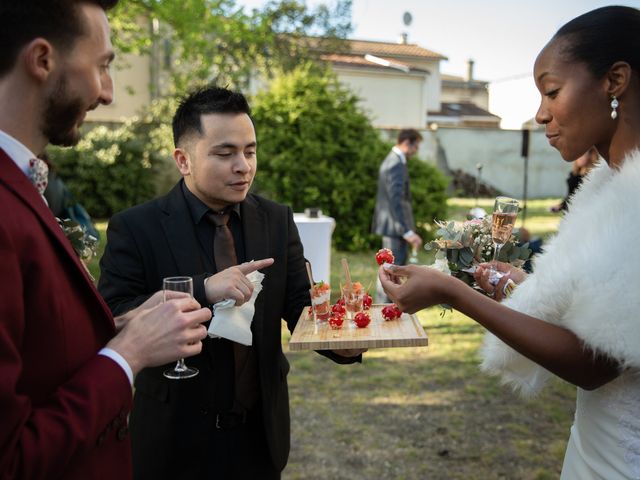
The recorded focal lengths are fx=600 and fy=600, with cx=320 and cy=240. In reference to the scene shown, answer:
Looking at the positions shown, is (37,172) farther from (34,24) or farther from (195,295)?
(195,295)

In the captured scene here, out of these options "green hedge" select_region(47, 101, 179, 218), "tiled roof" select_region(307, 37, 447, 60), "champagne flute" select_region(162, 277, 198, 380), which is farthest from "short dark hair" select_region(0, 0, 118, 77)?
"tiled roof" select_region(307, 37, 447, 60)

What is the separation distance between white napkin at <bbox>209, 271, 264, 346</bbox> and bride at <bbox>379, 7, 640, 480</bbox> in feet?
2.08

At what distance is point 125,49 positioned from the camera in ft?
45.7

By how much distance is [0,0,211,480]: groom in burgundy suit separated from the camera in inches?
49.8

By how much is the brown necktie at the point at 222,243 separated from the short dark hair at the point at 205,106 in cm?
39

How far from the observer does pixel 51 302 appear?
4.50ft

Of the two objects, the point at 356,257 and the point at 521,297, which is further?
the point at 356,257

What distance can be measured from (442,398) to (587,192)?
13.6ft

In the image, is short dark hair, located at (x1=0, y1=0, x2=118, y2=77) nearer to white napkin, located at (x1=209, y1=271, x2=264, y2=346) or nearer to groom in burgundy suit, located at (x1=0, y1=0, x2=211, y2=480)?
groom in burgundy suit, located at (x1=0, y1=0, x2=211, y2=480)

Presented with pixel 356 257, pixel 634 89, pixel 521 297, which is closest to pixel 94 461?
pixel 521 297

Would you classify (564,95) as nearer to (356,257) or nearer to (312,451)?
(312,451)

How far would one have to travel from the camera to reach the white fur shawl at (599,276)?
5.14ft

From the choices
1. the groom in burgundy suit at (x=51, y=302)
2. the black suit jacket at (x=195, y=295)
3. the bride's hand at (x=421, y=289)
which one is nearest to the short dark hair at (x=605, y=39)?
the bride's hand at (x=421, y=289)

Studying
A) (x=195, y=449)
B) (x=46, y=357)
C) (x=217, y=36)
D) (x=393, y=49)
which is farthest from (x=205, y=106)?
(x=393, y=49)
